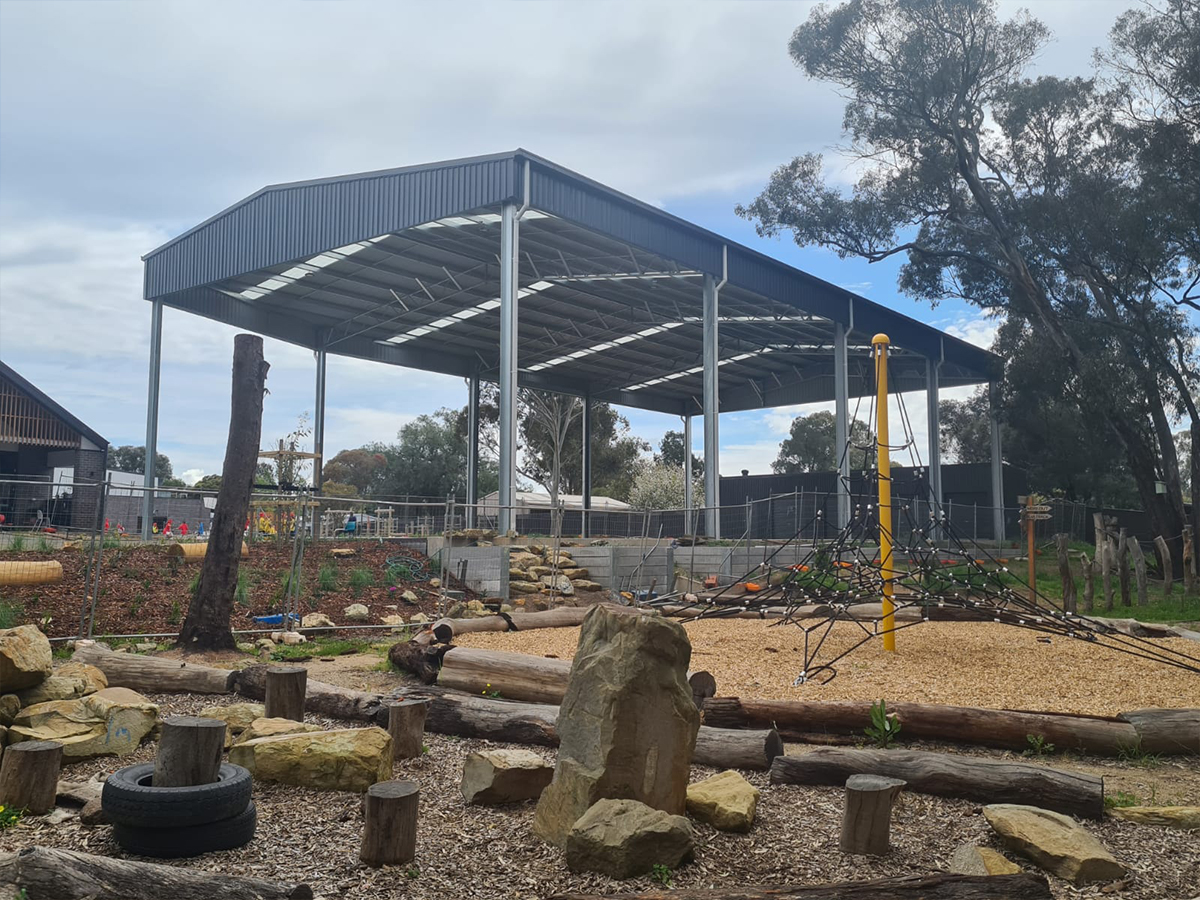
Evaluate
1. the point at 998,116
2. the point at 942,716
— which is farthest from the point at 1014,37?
the point at 942,716

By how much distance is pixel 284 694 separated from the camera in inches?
249

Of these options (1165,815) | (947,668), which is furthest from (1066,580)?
(1165,815)

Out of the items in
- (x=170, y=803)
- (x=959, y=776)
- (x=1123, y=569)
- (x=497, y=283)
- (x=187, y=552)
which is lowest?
(x=959, y=776)

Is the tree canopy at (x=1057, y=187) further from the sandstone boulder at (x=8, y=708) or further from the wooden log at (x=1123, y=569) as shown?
the sandstone boulder at (x=8, y=708)

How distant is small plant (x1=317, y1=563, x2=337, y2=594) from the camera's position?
48.4ft

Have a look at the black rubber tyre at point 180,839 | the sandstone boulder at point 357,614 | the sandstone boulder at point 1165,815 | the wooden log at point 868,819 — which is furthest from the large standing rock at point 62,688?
the sandstone boulder at point 1165,815

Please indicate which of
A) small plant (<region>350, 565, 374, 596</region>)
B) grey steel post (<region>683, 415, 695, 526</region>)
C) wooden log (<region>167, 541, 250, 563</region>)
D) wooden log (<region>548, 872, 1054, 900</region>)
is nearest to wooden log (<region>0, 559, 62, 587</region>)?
wooden log (<region>167, 541, 250, 563</region>)

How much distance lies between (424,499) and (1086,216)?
33.8 meters

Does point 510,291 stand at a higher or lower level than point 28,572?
higher

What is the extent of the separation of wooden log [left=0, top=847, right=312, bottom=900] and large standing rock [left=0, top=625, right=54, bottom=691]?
274cm

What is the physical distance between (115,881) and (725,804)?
8.79 ft

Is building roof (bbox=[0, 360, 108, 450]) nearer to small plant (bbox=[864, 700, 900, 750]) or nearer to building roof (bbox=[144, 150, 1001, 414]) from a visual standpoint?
building roof (bbox=[144, 150, 1001, 414])

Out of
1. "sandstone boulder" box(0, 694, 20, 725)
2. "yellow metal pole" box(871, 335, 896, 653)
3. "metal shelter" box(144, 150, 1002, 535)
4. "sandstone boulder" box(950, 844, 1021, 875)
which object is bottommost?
"sandstone boulder" box(950, 844, 1021, 875)

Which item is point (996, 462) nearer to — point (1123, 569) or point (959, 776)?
point (1123, 569)
